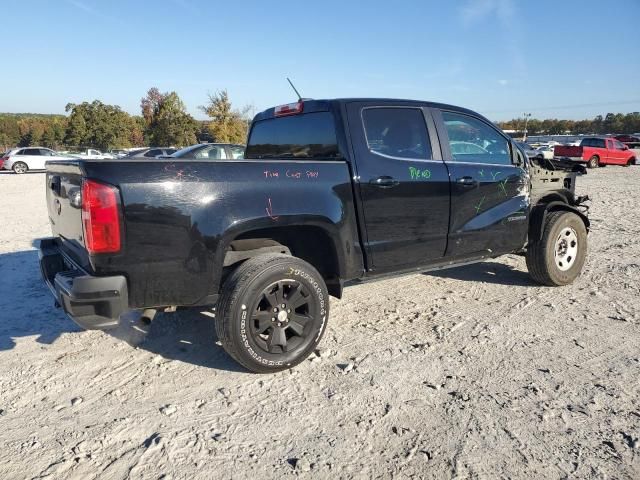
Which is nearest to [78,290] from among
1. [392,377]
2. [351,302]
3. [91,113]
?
[392,377]

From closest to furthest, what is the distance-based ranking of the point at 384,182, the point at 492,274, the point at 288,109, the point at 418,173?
the point at 384,182 < the point at 418,173 < the point at 288,109 < the point at 492,274

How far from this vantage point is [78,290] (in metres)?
2.57

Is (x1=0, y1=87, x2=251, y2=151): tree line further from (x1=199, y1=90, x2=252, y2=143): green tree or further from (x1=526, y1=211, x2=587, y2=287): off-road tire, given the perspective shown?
(x1=526, y1=211, x2=587, y2=287): off-road tire

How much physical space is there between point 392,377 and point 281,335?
785 millimetres

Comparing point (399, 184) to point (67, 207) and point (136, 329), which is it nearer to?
point (67, 207)

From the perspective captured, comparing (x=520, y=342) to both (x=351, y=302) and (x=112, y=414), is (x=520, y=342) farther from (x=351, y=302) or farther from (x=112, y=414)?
(x=112, y=414)

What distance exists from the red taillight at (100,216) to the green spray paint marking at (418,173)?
217 cm

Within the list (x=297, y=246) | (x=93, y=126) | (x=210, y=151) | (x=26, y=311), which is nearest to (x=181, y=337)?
(x=297, y=246)

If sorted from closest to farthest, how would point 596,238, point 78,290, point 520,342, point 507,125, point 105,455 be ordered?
point 105,455, point 78,290, point 520,342, point 596,238, point 507,125

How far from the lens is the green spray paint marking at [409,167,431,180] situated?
144 inches

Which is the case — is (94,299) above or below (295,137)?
below

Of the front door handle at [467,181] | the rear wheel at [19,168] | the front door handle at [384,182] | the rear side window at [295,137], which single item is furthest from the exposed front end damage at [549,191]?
the rear wheel at [19,168]

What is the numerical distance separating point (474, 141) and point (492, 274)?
1816 millimetres

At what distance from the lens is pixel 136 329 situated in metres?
3.93
